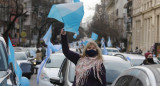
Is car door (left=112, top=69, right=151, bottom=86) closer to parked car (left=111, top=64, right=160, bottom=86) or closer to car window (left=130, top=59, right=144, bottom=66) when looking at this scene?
parked car (left=111, top=64, right=160, bottom=86)

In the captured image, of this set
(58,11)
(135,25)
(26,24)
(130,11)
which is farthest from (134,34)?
(58,11)

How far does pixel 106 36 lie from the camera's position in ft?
244

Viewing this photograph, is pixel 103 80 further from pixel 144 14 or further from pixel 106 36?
pixel 106 36

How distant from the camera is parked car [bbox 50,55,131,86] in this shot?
7.41 metres

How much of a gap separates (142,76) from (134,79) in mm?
237

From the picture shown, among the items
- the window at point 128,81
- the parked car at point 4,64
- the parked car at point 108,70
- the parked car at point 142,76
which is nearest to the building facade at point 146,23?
the parked car at point 108,70

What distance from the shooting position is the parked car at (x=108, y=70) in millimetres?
7414

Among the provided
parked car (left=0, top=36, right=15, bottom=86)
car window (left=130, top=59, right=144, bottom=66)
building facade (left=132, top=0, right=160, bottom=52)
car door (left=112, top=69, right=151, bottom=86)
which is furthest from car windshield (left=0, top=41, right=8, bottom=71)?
building facade (left=132, top=0, right=160, bottom=52)

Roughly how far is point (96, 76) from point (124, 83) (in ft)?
4.08

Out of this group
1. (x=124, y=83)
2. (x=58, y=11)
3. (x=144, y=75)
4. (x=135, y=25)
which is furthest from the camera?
(x=135, y=25)

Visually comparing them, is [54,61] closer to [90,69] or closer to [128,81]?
[90,69]

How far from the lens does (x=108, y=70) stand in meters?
7.80

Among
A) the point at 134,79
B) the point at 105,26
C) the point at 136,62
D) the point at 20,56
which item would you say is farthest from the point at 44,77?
the point at 105,26

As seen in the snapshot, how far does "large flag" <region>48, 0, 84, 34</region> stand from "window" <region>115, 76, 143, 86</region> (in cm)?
259
